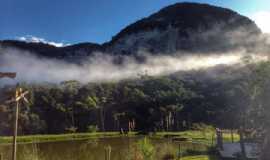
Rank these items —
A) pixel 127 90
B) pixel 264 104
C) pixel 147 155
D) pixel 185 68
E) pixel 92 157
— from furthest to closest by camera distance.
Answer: pixel 185 68 < pixel 127 90 < pixel 92 157 < pixel 147 155 < pixel 264 104

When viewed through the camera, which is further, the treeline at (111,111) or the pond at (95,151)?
the treeline at (111,111)

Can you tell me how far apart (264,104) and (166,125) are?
7232 centimetres

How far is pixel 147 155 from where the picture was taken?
57.6 feet

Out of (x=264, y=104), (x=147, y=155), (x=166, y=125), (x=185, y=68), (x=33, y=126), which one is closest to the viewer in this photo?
(x=264, y=104)

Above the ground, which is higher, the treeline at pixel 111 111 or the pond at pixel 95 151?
the treeline at pixel 111 111

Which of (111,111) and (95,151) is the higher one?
(111,111)

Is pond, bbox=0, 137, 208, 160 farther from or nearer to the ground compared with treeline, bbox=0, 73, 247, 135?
nearer to the ground

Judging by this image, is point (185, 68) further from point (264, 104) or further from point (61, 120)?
point (264, 104)

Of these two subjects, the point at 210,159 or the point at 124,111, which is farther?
the point at 124,111

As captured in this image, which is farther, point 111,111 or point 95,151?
point 111,111

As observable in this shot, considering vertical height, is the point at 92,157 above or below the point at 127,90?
below

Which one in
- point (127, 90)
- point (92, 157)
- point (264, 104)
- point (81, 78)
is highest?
point (81, 78)

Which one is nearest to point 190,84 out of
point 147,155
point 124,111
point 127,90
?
point 127,90

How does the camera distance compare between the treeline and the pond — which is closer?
the pond
